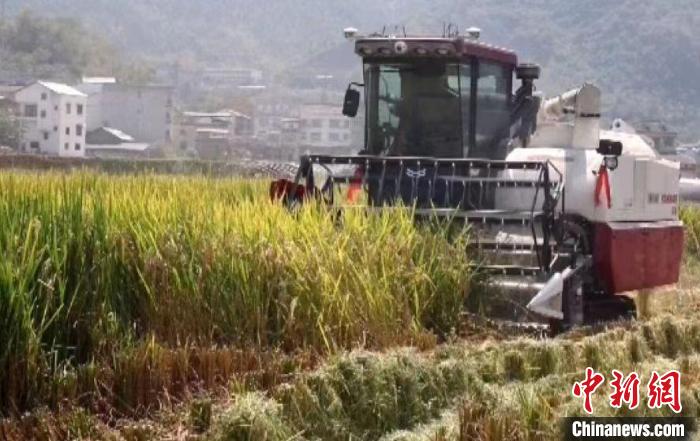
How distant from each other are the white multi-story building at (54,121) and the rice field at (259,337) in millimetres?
55421

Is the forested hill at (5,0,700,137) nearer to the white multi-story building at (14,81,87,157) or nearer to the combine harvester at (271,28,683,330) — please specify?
the white multi-story building at (14,81,87,157)

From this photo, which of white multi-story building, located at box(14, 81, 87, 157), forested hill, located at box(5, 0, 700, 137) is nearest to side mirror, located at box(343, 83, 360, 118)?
forested hill, located at box(5, 0, 700, 137)

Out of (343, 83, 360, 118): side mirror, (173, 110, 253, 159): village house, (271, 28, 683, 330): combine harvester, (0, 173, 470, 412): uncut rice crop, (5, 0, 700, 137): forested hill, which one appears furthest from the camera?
(5, 0, 700, 137): forested hill

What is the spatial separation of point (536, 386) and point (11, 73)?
97269mm

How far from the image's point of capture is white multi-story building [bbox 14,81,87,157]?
60.8 meters

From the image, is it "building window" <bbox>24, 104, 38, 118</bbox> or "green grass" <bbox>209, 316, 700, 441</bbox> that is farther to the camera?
"building window" <bbox>24, 104, 38, 118</bbox>

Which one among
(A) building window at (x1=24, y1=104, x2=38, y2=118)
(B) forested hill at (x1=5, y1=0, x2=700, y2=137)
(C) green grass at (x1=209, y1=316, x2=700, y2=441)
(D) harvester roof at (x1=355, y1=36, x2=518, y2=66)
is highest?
(B) forested hill at (x1=5, y1=0, x2=700, y2=137)

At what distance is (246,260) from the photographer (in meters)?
6.20

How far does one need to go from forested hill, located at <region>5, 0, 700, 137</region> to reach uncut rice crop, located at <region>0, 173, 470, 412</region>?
54.8 m

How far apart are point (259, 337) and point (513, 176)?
3527 millimetres

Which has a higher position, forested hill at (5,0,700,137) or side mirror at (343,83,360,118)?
forested hill at (5,0,700,137)

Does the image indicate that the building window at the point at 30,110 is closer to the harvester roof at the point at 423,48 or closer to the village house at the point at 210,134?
the village house at the point at 210,134

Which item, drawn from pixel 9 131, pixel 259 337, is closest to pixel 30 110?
pixel 9 131

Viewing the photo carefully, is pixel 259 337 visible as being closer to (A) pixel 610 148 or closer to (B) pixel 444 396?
(B) pixel 444 396
